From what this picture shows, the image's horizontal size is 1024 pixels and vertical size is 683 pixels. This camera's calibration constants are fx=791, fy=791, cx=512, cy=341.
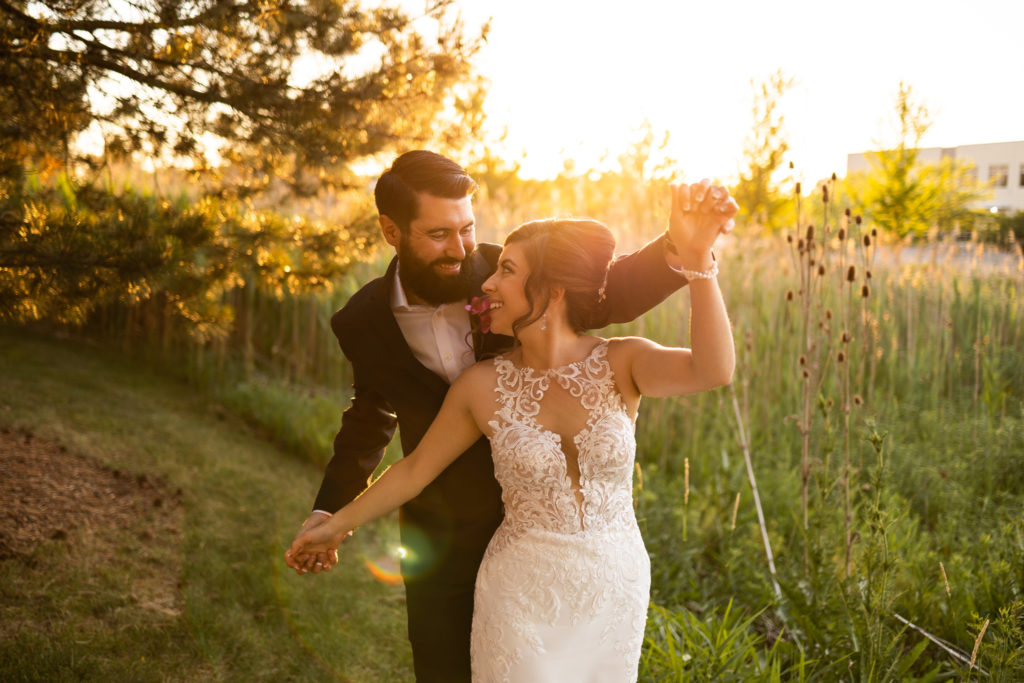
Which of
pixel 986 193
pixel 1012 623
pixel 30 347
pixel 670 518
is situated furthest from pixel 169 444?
pixel 986 193

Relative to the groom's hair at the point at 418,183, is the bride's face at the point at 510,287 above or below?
below

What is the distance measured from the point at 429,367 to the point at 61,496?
3.02 meters

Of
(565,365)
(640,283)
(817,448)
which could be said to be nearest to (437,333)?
(565,365)

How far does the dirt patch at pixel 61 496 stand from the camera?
4.03 m

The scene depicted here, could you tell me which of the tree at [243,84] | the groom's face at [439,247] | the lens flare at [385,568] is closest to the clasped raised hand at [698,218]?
the groom's face at [439,247]

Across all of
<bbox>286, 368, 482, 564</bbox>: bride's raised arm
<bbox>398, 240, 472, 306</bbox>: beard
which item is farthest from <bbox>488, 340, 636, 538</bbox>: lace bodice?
<bbox>398, 240, 472, 306</bbox>: beard

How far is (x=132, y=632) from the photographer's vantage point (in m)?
3.61

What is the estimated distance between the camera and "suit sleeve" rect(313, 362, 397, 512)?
2707 mm

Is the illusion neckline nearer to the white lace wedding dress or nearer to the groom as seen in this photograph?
the white lace wedding dress

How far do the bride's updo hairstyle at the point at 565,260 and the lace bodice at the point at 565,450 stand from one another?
17 centimetres

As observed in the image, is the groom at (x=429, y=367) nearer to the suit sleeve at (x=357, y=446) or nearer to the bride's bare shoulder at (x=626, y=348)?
the suit sleeve at (x=357, y=446)

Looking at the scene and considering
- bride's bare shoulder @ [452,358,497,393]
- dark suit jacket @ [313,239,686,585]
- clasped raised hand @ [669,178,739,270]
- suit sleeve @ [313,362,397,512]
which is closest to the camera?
clasped raised hand @ [669,178,739,270]

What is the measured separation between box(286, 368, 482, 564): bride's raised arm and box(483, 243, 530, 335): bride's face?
0.21 meters

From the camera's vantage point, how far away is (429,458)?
2193 millimetres
